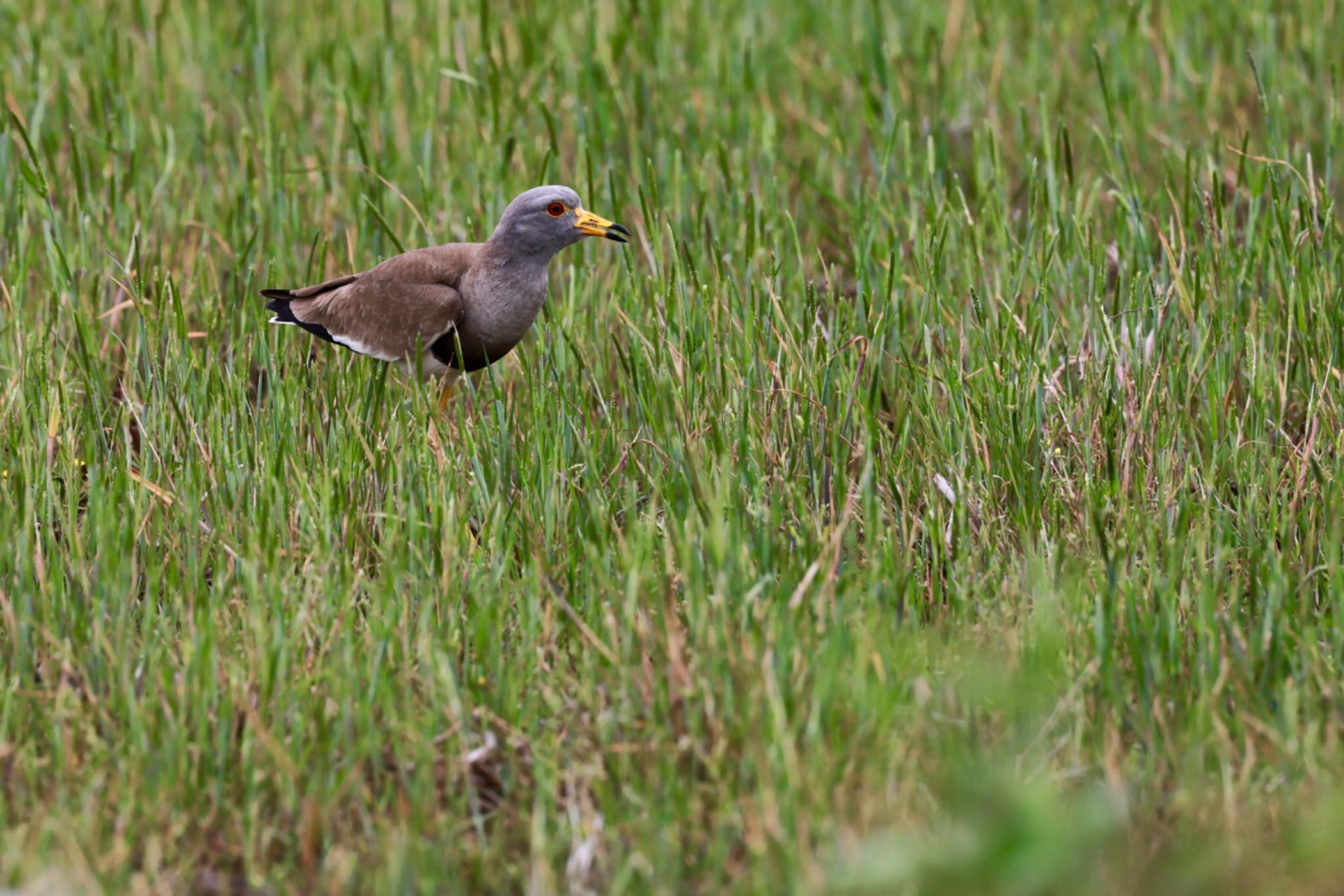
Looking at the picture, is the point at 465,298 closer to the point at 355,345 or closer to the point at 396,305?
the point at 396,305

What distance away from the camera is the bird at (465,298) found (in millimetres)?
4258

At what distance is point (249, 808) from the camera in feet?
8.79

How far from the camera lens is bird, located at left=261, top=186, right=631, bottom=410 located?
4.26m

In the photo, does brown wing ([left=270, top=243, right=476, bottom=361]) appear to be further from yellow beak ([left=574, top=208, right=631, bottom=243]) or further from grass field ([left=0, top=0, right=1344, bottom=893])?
yellow beak ([left=574, top=208, right=631, bottom=243])

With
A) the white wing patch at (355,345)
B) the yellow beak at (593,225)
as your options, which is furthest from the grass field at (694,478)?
the yellow beak at (593,225)

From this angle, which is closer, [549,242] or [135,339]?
[549,242]

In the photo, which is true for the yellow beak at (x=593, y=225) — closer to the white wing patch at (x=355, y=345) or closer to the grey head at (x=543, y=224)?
the grey head at (x=543, y=224)

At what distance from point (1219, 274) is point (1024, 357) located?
2.78 feet

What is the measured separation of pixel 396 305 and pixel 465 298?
0.59ft

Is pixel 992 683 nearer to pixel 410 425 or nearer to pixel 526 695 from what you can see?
pixel 526 695

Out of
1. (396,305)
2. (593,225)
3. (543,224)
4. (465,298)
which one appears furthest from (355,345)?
(593,225)

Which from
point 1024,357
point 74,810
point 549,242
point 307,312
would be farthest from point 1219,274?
point 74,810

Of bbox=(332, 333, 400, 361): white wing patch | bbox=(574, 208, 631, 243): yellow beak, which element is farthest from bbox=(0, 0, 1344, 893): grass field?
bbox=(574, 208, 631, 243): yellow beak

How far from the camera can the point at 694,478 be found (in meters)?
3.52
